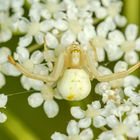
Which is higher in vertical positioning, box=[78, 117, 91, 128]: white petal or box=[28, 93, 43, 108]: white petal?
box=[28, 93, 43, 108]: white petal

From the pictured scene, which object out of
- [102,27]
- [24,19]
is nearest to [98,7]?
[102,27]

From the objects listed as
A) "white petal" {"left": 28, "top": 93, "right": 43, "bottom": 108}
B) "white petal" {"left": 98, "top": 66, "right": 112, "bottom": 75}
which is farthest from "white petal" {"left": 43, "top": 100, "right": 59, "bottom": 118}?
"white petal" {"left": 98, "top": 66, "right": 112, "bottom": 75}

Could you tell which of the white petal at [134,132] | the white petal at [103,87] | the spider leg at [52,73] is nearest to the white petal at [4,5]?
the spider leg at [52,73]

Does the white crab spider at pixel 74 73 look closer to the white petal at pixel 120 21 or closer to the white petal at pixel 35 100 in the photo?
the white petal at pixel 35 100

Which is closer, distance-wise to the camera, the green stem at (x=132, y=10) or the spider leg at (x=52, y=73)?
the spider leg at (x=52, y=73)

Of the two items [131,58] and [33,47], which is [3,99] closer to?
[33,47]

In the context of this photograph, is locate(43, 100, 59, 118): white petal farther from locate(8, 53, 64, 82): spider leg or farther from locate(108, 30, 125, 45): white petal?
locate(108, 30, 125, 45): white petal
